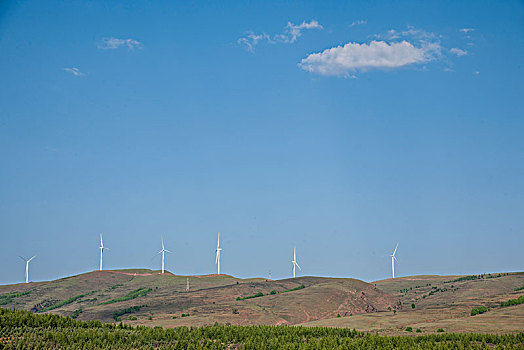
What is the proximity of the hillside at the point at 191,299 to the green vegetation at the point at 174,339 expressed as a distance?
21.3 meters

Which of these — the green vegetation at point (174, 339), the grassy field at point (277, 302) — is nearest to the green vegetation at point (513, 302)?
the grassy field at point (277, 302)

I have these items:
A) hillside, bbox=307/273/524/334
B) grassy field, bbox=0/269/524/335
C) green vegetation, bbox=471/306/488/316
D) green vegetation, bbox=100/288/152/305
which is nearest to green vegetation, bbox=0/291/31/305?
grassy field, bbox=0/269/524/335

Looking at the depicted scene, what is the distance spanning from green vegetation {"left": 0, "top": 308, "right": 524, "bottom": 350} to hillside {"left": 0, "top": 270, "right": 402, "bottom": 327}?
21.3 meters

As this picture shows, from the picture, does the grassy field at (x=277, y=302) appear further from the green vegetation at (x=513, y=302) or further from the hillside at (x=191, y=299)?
the green vegetation at (x=513, y=302)

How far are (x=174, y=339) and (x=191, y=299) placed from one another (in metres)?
46.8

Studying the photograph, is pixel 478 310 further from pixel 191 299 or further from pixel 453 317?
pixel 191 299

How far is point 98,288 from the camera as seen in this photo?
380 ft

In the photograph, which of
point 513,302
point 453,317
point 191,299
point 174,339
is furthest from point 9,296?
point 513,302

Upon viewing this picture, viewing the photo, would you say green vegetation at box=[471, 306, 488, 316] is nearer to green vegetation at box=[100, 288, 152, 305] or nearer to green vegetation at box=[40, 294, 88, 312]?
green vegetation at box=[100, 288, 152, 305]

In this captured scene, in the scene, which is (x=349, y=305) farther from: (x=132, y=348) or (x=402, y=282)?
(x=402, y=282)

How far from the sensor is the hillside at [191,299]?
236 feet

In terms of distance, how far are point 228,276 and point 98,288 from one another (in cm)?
3082

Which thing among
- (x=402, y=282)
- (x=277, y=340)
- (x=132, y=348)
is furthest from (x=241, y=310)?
(x=402, y=282)

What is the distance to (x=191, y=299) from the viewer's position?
3393 inches
